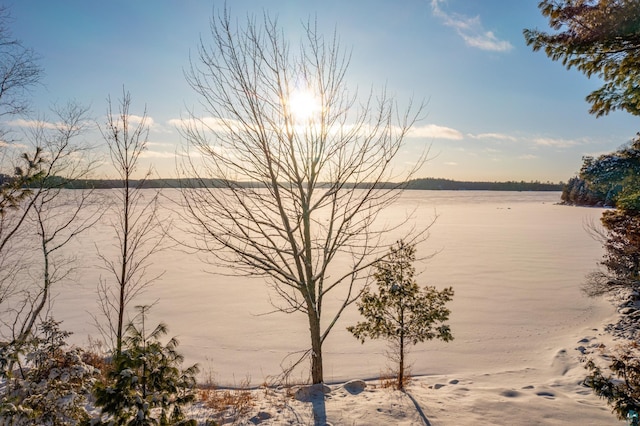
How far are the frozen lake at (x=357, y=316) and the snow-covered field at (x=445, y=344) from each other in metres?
0.04

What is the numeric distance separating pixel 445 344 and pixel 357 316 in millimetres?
3306

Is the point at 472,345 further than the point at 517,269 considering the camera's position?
No

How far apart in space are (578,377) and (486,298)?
683 centimetres

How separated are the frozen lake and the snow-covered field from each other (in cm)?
4

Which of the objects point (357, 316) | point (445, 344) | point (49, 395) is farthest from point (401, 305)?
point (357, 316)

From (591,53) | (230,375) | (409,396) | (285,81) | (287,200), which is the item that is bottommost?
(230,375)

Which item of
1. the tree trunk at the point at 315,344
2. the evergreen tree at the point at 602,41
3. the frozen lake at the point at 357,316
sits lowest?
the frozen lake at the point at 357,316

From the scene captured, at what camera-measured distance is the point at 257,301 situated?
14891 mm

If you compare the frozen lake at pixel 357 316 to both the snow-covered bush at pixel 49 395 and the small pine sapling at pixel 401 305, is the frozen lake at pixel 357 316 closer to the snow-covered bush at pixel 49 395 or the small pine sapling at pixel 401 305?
the small pine sapling at pixel 401 305

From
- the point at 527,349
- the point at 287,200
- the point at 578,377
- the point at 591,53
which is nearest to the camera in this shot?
the point at 591,53

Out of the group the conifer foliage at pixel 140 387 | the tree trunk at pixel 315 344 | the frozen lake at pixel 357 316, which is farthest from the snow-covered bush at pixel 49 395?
the frozen lake at pixel 357 316

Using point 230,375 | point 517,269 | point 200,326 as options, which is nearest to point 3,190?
point 230,375

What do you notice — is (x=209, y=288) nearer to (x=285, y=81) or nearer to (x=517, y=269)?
(x=285, y=81)

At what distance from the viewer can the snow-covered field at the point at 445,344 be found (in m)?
5.78
